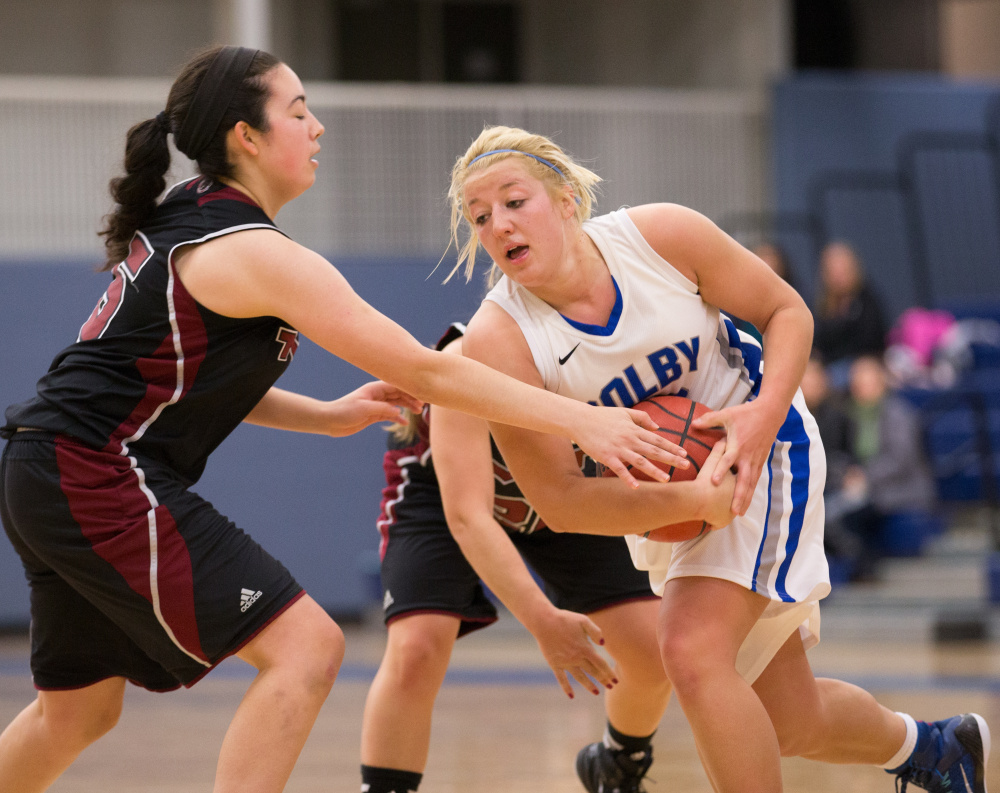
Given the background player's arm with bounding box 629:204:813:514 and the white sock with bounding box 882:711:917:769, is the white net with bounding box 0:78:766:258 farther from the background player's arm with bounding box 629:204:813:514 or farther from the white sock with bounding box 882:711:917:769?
the white sock with bounding box 882:711:917:769

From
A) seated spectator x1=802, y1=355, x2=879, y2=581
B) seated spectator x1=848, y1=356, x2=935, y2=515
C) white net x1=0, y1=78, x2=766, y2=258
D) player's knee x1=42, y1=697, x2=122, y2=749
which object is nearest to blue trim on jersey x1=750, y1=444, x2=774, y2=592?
player's knee x1=42, y1=697, x2=122, y2=749

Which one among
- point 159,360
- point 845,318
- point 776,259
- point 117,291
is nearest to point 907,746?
point 159,360

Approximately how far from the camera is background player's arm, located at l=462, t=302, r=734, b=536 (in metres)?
2.42

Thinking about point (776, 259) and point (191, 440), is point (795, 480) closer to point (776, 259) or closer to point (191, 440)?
point (191, 440)

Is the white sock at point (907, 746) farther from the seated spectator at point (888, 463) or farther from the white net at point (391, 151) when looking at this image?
the white net at point (391, 151)

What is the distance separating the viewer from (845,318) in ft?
26.9

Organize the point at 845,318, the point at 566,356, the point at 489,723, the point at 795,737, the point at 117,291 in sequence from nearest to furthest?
the point at 117,291 → the point at 566,356 → the point at 795,737 → the point at 489,723 → the point at 845,318

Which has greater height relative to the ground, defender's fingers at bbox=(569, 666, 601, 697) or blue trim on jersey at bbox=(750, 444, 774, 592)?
blue trim on jersey at bbox=(750, 444, 774, 592)

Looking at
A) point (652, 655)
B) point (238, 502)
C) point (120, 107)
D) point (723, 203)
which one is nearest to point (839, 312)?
point (723, 203)

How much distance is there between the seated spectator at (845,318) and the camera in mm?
8117

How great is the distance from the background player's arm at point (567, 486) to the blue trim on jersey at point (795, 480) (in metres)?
0.21

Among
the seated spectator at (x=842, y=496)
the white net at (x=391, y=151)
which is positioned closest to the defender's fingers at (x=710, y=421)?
the seated spectator at (x=842, y=496)

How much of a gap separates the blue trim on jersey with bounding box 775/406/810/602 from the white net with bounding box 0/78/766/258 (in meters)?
5.02

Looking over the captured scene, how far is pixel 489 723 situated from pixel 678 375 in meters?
2.56
